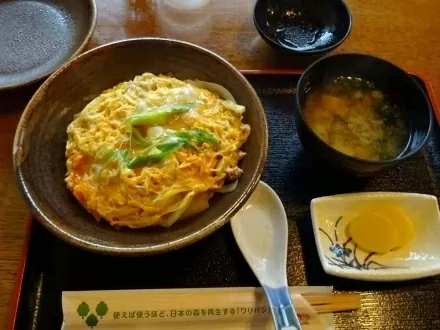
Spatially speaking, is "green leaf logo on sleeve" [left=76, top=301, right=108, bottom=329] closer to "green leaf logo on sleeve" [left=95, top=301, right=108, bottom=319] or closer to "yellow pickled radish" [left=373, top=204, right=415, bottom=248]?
"green leaf logo on sleeve" [left=95, top=301, right=108, bottom=319]

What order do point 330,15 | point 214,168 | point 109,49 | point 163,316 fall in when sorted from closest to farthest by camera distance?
→ point 163,316 < point 214,168 < point 109,49 < point 330,15

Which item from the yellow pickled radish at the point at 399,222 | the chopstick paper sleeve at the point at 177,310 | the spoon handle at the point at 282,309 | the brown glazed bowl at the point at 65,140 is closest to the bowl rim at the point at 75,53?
the brown glazed bowl at the point at 65,140

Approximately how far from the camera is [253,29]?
2.02 m

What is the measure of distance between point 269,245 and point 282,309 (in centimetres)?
22

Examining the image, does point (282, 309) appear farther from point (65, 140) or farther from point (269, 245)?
point (65, 140)

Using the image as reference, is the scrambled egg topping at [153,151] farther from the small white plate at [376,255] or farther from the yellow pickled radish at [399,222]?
the yellow pickled radish at [399,222]

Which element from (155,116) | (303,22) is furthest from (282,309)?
(303,22)

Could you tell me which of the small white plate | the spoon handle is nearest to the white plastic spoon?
the spoon handle

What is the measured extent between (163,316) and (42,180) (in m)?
0.51

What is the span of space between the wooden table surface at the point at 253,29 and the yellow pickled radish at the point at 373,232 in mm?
749

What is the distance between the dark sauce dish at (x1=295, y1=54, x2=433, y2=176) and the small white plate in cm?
11

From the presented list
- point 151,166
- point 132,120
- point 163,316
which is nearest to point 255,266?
point 163,316

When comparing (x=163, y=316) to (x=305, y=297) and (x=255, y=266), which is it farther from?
(x=305, y=297)

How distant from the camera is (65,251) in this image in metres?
1.37
